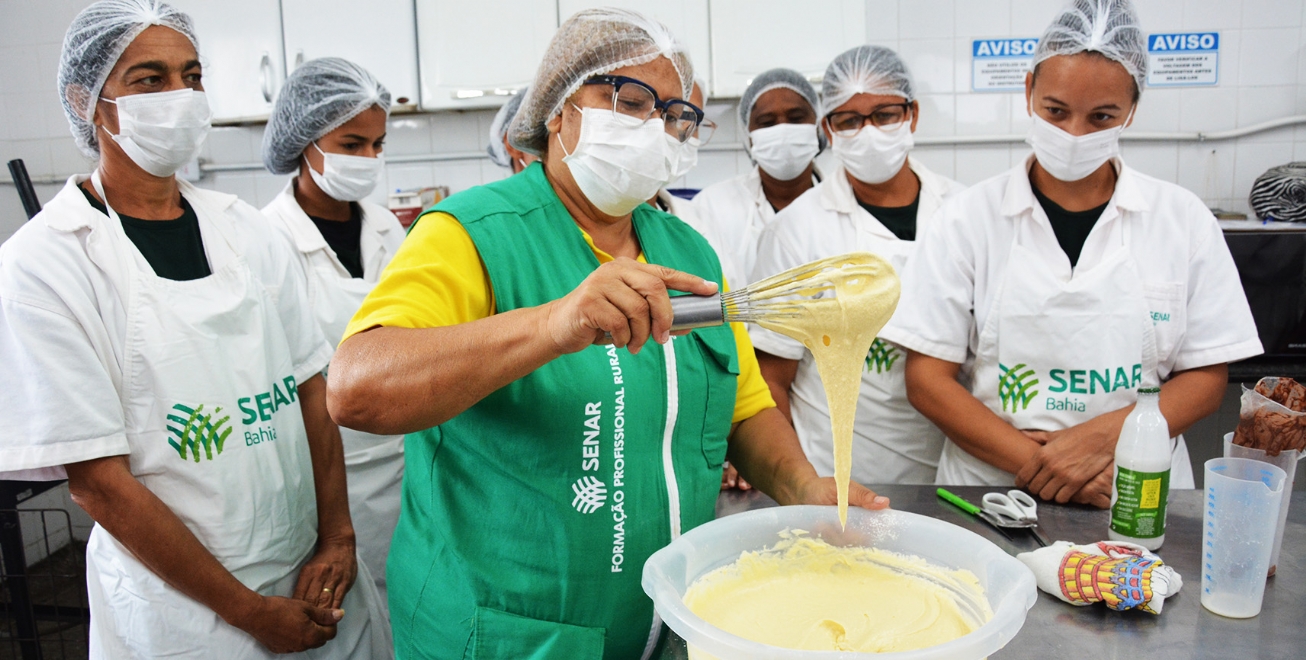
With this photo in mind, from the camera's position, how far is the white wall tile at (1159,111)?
3.46 metres

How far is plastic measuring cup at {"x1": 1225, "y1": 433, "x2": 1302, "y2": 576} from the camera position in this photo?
1.20 m

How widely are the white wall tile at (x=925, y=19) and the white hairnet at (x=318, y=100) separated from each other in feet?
7.43

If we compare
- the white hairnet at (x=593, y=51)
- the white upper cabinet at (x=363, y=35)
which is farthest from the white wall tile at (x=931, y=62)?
the white hairnet at (x=593, y=51)

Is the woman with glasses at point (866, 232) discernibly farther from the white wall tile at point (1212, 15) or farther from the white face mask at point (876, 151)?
the white wall tile at point (1212, 15)

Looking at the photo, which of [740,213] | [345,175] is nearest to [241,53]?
[345,175]

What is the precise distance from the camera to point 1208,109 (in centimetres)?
345

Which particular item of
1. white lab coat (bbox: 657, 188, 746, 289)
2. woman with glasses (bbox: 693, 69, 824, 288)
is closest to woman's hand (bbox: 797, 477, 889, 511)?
white lab coat (bbox: 657, 188, 746, 289)

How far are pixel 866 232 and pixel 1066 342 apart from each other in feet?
2.17

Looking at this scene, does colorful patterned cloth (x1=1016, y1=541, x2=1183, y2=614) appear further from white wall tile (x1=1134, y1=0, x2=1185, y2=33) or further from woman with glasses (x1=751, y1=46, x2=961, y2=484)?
white wall tile (x1=1134, y1=0, x2=1185, y2=33)

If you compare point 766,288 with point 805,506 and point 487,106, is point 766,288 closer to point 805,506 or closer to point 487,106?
point 805,506

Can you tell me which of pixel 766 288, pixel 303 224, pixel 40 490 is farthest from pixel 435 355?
pixel 40 490

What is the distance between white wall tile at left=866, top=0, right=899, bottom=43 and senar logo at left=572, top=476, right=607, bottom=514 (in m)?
2.98

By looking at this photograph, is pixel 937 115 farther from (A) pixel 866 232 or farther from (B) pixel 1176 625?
(B) pixel 1176 625

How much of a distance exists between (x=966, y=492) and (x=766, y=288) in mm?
796
